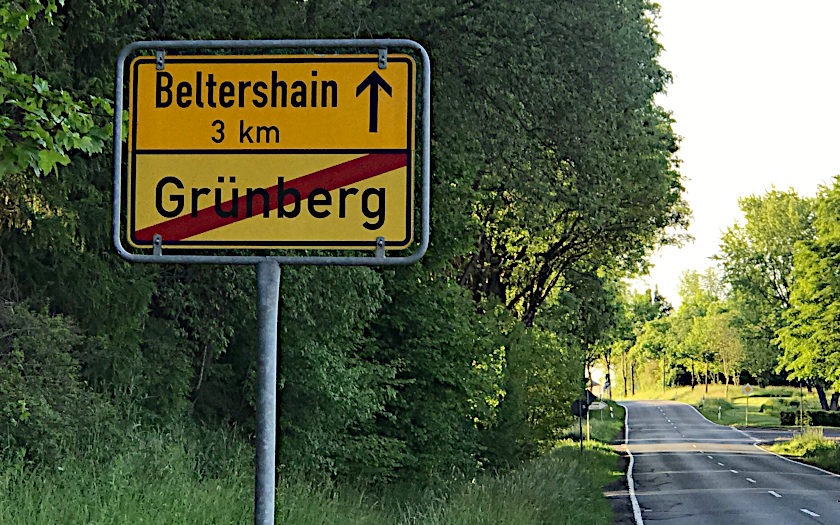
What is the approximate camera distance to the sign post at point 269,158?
9.37ft

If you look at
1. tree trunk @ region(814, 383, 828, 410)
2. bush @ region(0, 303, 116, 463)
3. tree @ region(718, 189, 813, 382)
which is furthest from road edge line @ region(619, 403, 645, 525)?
tree @ region(718, 189, 813, 382)

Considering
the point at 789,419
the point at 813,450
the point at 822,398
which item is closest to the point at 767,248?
the point at 822,398

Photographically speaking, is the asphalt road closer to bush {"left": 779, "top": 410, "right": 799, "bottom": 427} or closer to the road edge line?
the road edge line

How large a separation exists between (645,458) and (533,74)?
33.6 meters

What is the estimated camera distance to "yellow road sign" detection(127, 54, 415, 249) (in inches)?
113

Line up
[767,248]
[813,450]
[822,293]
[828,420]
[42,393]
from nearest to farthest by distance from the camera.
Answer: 1. [42,393]
2. [813,450]
3. [822,293]
4. [828,420]
5. [767,248]

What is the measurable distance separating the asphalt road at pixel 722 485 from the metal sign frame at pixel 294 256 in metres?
21.7

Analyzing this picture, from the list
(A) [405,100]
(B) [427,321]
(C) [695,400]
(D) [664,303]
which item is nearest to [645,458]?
(B) [427,321]

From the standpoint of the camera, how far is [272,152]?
2.90m

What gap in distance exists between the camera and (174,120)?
290 centimetres

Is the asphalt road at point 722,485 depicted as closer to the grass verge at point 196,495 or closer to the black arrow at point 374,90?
the grass verge at point 196,495

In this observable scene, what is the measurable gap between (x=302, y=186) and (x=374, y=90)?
1.03ft

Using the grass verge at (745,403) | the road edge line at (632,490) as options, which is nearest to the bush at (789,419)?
the grass verge at (745,403)

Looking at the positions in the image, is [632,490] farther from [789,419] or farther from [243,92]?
[789,419]
